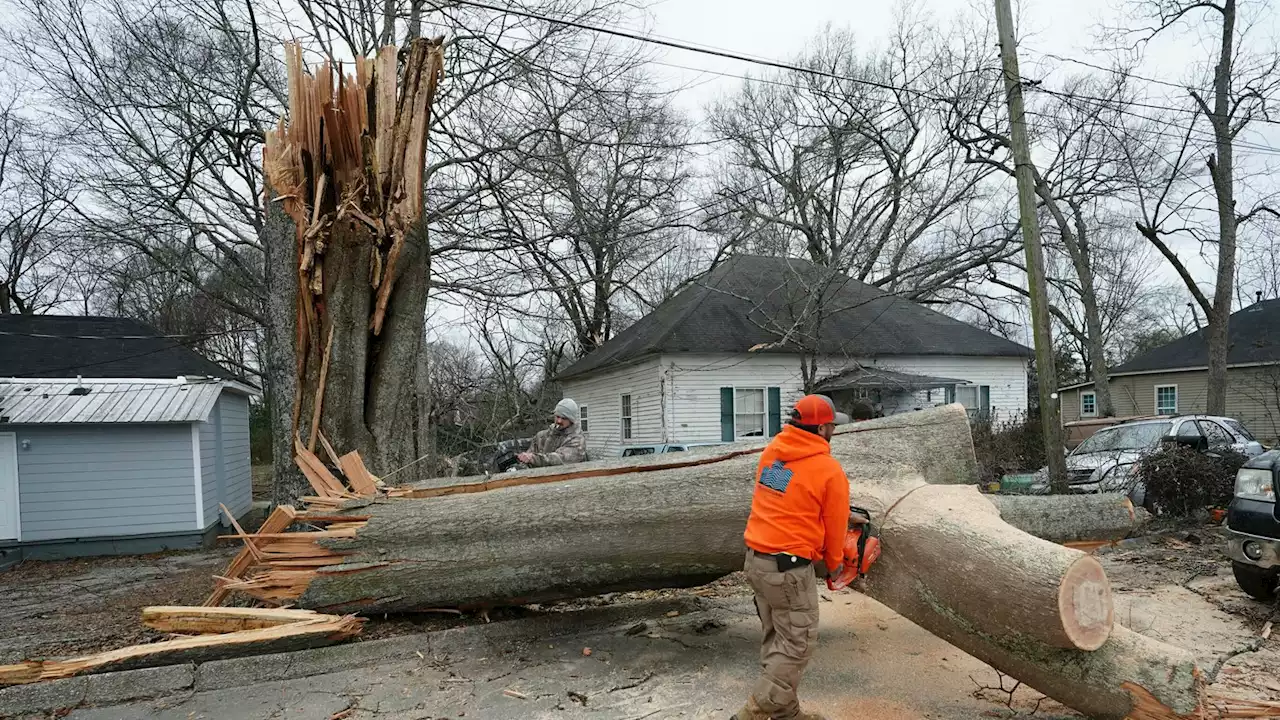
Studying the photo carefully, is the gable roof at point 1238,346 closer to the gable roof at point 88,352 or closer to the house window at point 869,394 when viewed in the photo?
the house window at point 869,394

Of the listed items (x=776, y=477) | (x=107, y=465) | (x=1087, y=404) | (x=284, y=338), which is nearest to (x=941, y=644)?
(x=776, y=477)

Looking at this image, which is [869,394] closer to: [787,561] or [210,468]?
[210,468]

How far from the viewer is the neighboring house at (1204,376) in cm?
2169

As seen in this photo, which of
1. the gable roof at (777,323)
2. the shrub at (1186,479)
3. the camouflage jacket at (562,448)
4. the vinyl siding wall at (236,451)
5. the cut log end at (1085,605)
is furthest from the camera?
the gable roof at (777,323)

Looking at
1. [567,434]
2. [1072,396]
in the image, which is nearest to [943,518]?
[567,434]

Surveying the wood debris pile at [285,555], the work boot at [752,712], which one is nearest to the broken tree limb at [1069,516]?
the work boot at [752,712]

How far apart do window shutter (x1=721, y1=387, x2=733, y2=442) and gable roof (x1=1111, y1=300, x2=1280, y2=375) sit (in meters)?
16.1

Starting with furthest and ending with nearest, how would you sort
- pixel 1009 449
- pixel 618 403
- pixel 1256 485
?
pixel 618 403, pixel 1009 449, pixel 1256 485

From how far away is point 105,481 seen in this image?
11.6m

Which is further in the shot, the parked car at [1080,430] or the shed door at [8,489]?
the parked car at [1080,430]

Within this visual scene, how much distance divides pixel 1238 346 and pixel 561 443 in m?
25.7

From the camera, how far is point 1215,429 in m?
11.2

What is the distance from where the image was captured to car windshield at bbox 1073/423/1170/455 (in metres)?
11.3

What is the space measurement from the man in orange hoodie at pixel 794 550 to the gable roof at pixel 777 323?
12.9m
